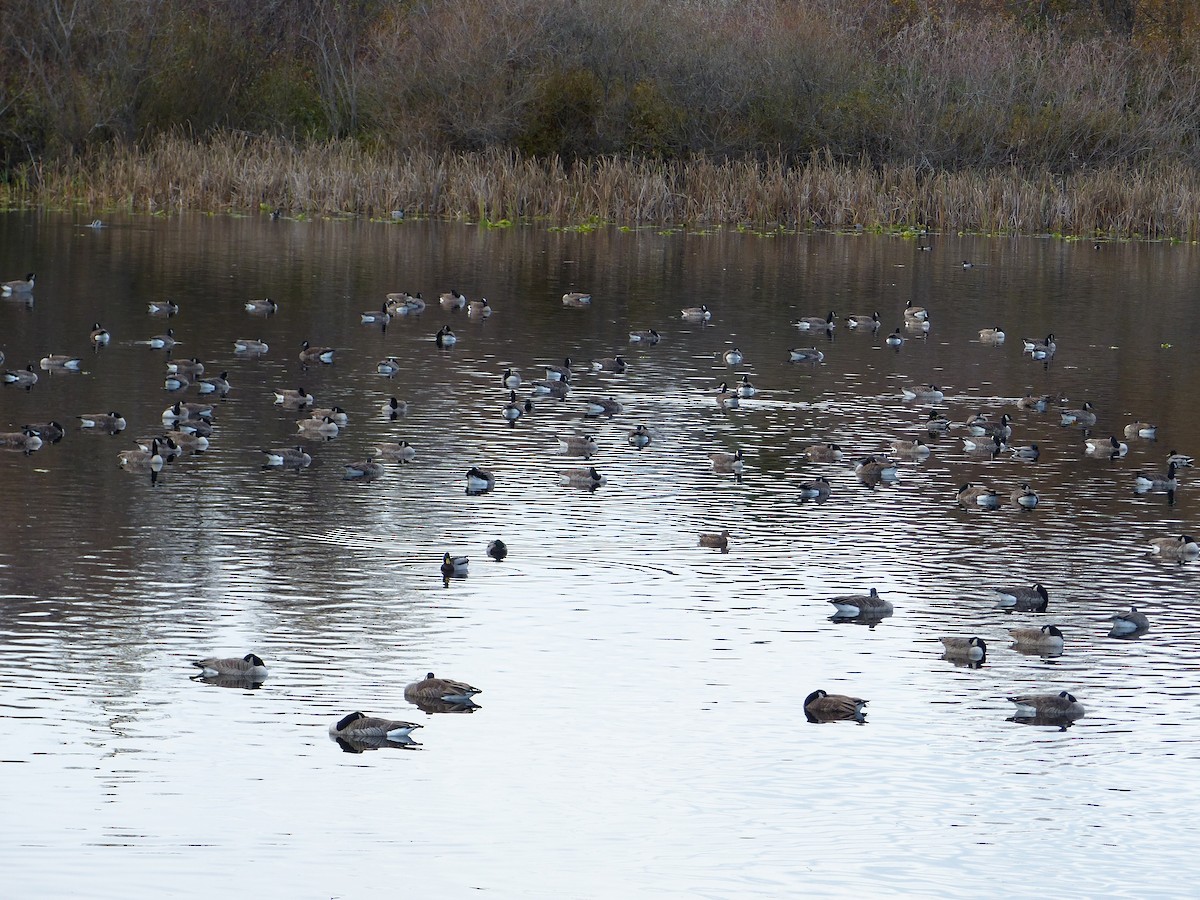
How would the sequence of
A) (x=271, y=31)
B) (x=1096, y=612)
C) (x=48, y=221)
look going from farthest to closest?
(x=271, y=31)
(x=48, y=221)
(x=1096, y=612)

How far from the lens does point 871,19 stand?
2763 inches

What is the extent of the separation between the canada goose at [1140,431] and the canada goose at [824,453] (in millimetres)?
4745

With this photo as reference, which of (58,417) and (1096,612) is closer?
(1096,612)

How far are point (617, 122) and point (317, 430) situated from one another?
37.4 m

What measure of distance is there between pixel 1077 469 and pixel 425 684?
1263 centimetres

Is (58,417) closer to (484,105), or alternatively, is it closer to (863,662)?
(863,662)

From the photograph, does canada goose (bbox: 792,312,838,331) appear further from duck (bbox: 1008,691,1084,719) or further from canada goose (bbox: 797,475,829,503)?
duck (bbox: 1008,691,1084,719)

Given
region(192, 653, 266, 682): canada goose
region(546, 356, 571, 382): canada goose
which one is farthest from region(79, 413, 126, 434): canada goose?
region(192, 653, 266, 682): canada goose

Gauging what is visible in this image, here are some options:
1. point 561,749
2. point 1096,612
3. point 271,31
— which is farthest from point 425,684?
point 271,31

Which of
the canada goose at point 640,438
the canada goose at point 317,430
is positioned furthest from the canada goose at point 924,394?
the canada goose at point 317,430

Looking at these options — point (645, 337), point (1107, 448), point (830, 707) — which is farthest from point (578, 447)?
point (645, 337)

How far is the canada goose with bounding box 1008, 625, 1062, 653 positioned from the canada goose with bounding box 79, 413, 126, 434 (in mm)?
12408

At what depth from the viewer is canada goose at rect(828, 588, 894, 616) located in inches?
635

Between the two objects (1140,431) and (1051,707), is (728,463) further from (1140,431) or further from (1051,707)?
(1051,707)
